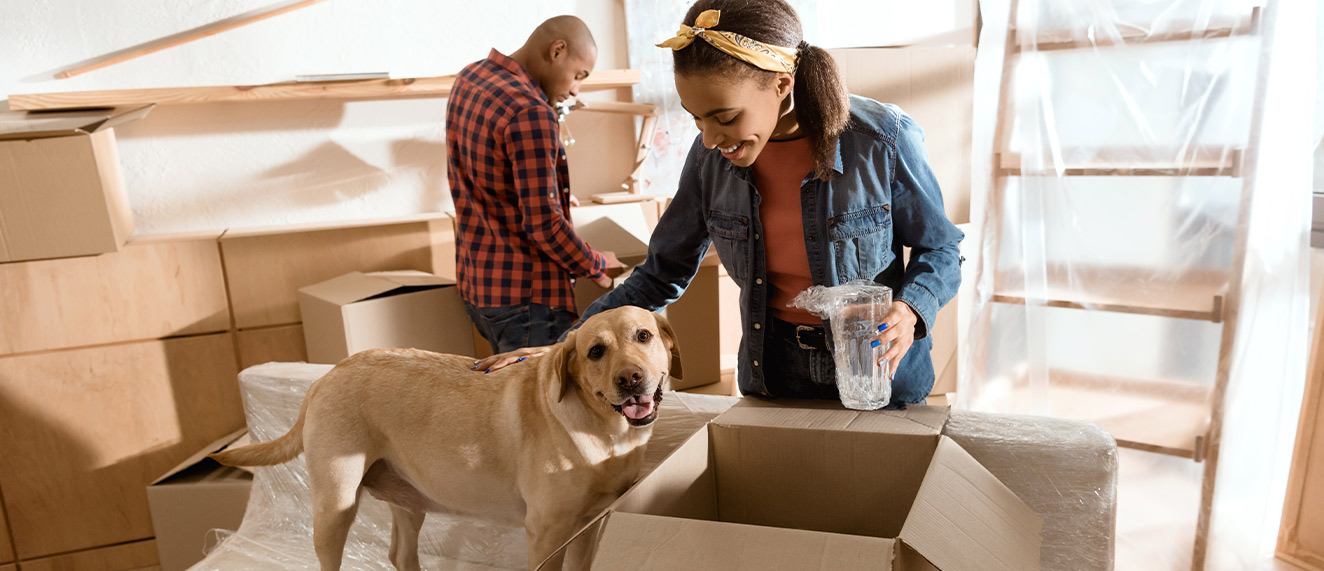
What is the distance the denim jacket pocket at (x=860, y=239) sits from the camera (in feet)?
4.61

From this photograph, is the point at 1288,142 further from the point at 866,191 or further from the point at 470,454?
the point at 470,454

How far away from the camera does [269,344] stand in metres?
2.95

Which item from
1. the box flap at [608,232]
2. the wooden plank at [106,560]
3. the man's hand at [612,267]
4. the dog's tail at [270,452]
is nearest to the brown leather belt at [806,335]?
the dog's tail at [270,452]

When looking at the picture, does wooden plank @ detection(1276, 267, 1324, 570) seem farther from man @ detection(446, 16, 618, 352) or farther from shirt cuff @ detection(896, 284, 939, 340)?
man @ detection(446, 16, 618, 352)

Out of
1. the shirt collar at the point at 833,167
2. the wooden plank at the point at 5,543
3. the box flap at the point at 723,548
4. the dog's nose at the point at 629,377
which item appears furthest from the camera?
the wooden plank at the point at 5,543

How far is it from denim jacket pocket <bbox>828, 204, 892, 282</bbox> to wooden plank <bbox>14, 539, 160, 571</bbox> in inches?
115

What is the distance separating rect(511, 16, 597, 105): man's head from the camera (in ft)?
7.82

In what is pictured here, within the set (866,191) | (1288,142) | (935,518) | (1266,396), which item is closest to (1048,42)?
(1288,142)

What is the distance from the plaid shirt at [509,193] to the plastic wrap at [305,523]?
65 centimetres

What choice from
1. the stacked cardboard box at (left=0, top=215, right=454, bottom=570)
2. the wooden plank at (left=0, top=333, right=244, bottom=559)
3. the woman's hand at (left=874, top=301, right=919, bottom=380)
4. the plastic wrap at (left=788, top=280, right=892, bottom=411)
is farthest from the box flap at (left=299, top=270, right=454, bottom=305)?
the woman's hand at (left=874, top=301, right=919, bottom=380)

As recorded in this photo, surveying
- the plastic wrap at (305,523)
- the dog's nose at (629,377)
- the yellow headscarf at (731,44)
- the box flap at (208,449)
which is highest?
the yellow headscarf at (731,44)

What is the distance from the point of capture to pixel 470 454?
1.34m

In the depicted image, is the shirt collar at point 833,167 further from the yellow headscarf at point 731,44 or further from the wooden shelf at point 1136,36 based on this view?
the wooden shelf at point 1136,36

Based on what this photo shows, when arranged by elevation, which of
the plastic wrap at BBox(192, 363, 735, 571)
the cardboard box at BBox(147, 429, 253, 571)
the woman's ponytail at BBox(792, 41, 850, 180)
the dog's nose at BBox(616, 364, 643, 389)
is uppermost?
the woman's ponytail at BBox(792, 41, 850, 180)
